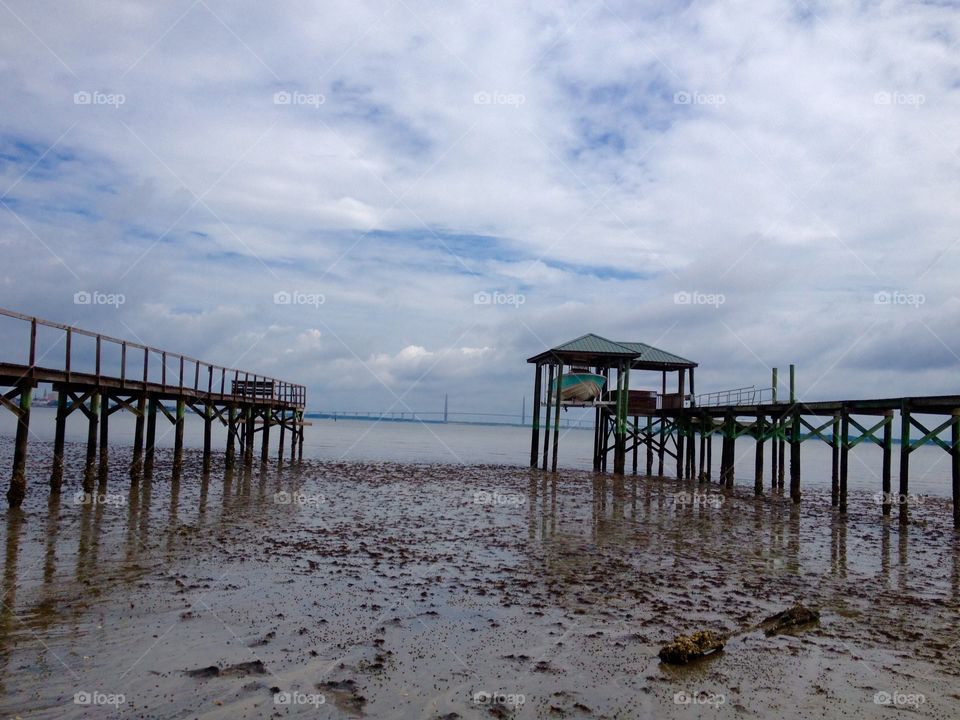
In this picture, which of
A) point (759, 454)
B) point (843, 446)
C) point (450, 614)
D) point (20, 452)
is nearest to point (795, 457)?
point (843, 446)

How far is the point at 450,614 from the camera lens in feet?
32.9

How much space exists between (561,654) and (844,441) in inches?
774

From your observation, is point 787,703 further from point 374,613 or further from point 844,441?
point 844,441

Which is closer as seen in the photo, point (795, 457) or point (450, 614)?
point (450, 614)

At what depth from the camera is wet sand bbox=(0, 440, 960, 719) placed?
283 inches

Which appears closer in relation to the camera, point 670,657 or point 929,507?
point 670,657

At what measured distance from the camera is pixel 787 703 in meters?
7.33

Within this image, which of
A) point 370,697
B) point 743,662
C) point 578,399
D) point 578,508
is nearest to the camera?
point 370,697

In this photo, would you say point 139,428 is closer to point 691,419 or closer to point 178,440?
point 178,440

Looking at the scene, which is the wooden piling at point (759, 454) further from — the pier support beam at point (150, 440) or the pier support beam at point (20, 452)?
the pier support beam at point (20, 452)

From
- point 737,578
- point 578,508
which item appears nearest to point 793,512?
point 578,508

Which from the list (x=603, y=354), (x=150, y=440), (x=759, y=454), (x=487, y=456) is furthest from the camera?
(x=487, y=456)

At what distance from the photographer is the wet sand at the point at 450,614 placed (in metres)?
7.20

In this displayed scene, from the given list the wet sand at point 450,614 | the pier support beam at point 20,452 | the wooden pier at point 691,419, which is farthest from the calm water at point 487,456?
the wet sand at point 450,614
